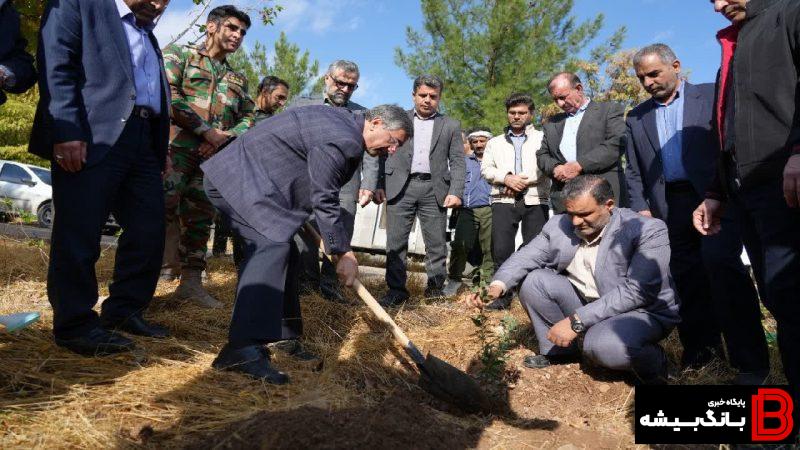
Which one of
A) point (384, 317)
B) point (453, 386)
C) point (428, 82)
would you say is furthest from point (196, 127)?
point (453, 386)

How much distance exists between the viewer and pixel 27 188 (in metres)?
14.1

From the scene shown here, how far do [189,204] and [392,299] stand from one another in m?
1.77

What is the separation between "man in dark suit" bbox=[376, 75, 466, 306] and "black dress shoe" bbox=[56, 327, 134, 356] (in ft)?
8.29

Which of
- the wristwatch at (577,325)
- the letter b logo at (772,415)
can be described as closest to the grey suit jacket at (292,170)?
the wristwatch at (577,325)

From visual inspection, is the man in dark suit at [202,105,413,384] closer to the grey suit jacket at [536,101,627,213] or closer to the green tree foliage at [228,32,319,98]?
the grey suit jacket at [536,101,627,213]

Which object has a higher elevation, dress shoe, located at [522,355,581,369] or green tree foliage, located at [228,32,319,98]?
green tree foliage, located at [228,32,319,98]

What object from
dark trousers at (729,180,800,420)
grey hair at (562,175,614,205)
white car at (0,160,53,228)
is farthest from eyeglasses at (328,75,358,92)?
white car at (0,160,53,228)

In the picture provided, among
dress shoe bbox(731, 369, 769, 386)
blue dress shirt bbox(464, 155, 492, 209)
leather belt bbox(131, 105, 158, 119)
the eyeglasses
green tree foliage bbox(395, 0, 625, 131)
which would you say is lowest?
dress shoe bbox(731, 369, 769, 386)

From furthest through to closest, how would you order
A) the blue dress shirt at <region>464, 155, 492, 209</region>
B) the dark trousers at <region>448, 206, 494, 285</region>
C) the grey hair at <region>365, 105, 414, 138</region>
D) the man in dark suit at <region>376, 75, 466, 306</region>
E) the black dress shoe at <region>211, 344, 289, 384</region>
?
1. the blue dress shirt at <region>464, 155, 492, 209</region>
2. the dark trousers at <region>448, 206, 494, 285</region>
3. the man in dark suit at <region>376, 75, 466, 306</region>
4. the grey hair at <region>365, 105, 414, 138</region>
5. the black dress shoe at <region>211, 344, 289, 384</region>

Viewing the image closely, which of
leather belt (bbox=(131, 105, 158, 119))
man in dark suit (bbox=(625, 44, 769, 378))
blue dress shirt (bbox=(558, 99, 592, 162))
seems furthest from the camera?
blue dress shirt (bbox=(558, 99, 592, 162))

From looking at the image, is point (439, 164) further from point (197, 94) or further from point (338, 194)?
point (338, 194)

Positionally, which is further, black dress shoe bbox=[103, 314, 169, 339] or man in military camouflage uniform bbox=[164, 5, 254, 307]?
man in military camouflage uniform bbox=[164, 5, 254, 307]

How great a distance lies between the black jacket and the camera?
2609mm

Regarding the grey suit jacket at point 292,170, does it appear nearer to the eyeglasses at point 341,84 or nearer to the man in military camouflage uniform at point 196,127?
the man in military camouflage uniform at point 196,127
